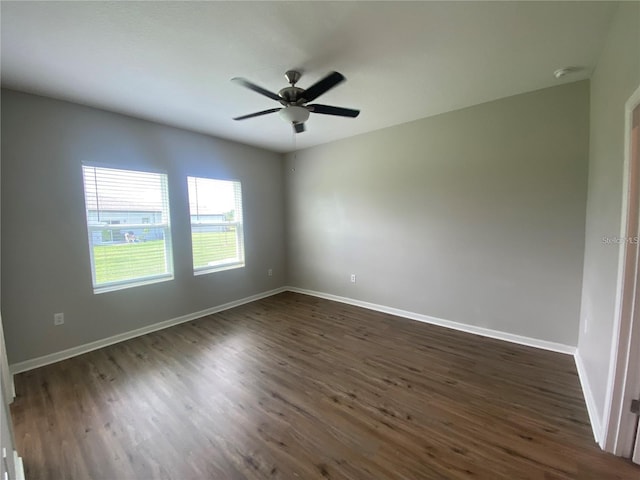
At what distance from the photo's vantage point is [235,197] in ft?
14.1

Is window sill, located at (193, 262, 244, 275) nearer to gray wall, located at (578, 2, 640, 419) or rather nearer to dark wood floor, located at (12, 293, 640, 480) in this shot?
dark wood floor, located at (12, 293, 640, 480)

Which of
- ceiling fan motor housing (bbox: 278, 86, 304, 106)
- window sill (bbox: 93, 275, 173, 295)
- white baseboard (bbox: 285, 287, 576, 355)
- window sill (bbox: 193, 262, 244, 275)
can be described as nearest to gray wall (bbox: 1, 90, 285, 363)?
window sill (bbox: 93, 275, 173, 295)

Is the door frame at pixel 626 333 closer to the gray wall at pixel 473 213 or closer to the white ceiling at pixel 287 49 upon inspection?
the white ceiling at pixel 287 49

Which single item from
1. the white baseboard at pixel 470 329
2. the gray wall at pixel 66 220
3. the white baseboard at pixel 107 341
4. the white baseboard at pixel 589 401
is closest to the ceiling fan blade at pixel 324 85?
the gray wall at pixel 66 220

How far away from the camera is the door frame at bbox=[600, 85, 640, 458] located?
138cm

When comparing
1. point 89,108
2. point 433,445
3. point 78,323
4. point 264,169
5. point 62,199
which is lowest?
point 433,445

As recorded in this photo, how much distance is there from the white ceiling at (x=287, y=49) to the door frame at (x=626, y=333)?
0.92 metres

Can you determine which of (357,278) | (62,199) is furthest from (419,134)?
(62,199)

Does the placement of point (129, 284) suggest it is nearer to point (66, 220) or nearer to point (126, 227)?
point (126, 227)

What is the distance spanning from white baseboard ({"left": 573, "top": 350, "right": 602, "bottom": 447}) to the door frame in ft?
0.36

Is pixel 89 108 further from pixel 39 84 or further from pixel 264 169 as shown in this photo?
pixel 264 169

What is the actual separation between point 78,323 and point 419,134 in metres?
4.51

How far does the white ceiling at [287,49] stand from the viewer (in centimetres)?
157

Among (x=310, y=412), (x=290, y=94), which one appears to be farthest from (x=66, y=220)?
(x=310, y=412)
